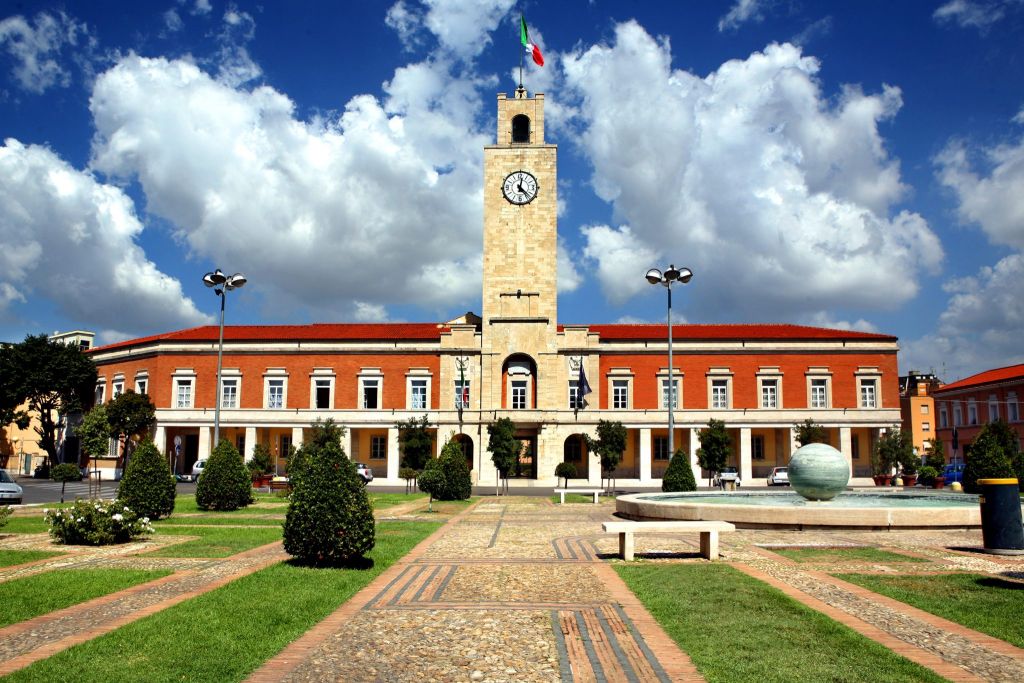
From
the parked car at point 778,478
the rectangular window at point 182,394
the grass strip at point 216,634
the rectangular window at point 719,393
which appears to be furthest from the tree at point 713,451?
the grass strip at point 216,634

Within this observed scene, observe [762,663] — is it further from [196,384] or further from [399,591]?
[196,384]

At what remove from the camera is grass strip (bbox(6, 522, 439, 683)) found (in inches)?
249

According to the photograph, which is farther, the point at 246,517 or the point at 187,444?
the point at 187,444

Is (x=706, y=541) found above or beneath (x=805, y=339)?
beneath

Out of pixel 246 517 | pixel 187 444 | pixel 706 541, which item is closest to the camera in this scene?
pixel 706 541

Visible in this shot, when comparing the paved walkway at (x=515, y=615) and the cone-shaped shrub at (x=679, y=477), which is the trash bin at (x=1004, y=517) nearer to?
the paved walkway at (x=515, y=615)

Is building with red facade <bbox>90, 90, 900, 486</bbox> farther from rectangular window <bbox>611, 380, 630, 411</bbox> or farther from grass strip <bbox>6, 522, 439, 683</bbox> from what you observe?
grass strip <bbox>6, 522, 439, 683</bbox>

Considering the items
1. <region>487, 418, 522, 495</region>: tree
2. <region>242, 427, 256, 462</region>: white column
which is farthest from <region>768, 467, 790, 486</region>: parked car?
<region>242, 427, 256, 462</region>: white column

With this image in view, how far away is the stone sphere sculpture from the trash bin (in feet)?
17.8

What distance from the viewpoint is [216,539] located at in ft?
52.5

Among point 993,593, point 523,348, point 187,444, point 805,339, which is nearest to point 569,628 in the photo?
point 993,593

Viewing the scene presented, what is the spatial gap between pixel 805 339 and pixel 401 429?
26587mm

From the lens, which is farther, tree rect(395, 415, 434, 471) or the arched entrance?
the arched entrance

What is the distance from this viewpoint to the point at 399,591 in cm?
1003
